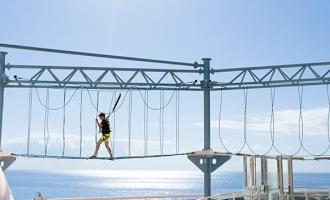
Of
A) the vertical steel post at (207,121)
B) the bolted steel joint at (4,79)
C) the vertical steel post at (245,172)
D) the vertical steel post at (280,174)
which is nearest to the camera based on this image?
the vertical steel post at (280,174)

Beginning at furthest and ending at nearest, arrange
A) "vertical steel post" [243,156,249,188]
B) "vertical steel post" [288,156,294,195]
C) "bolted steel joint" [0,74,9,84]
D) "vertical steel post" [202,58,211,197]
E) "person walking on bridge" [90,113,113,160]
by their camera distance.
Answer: "vertical steel post" [202,58,211,197], "vertical steel post" [243,156,249,188], "bolted steel joint" [0,74,9,84], "person walking on bridge" [90,113,113,160], "vertical steel post" [288,156,294,195]

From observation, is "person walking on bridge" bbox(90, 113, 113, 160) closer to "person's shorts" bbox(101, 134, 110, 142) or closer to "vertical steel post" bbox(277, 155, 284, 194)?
"person's shorts" bbox(101, 134, 110, 142)

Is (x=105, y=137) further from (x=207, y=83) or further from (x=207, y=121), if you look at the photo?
(x=207, y=83)

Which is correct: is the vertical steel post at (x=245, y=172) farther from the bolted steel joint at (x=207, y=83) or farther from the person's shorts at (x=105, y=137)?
the person's shorts at (x=105, y=137)

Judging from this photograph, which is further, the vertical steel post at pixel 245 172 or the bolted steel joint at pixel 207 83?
the bolted steel joint at pixel 207 83

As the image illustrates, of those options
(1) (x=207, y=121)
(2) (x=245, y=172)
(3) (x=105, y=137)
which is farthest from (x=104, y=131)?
(2) (x=245, y=172)

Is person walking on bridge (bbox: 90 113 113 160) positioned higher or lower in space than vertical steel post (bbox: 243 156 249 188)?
higher

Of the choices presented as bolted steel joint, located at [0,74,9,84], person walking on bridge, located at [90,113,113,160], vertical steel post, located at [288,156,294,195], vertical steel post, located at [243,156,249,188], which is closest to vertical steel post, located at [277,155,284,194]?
vertical steel post, located at [288,156,294,195]

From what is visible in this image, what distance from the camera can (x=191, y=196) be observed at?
63.6ft

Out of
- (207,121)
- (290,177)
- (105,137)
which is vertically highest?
(207,121)

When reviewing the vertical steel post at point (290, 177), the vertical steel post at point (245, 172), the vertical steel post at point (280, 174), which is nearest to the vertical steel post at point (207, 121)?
the vertical steel post at point (245, 172)

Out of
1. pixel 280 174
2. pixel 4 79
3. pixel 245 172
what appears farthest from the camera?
pixel 245 172

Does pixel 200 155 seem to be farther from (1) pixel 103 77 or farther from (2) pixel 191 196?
(1) pixel 103 77

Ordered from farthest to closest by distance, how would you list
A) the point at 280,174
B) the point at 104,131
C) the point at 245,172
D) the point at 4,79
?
1. the point at 245,172
2. the point at 4,79
3. the point at 104,131
4. the point at 280,174
